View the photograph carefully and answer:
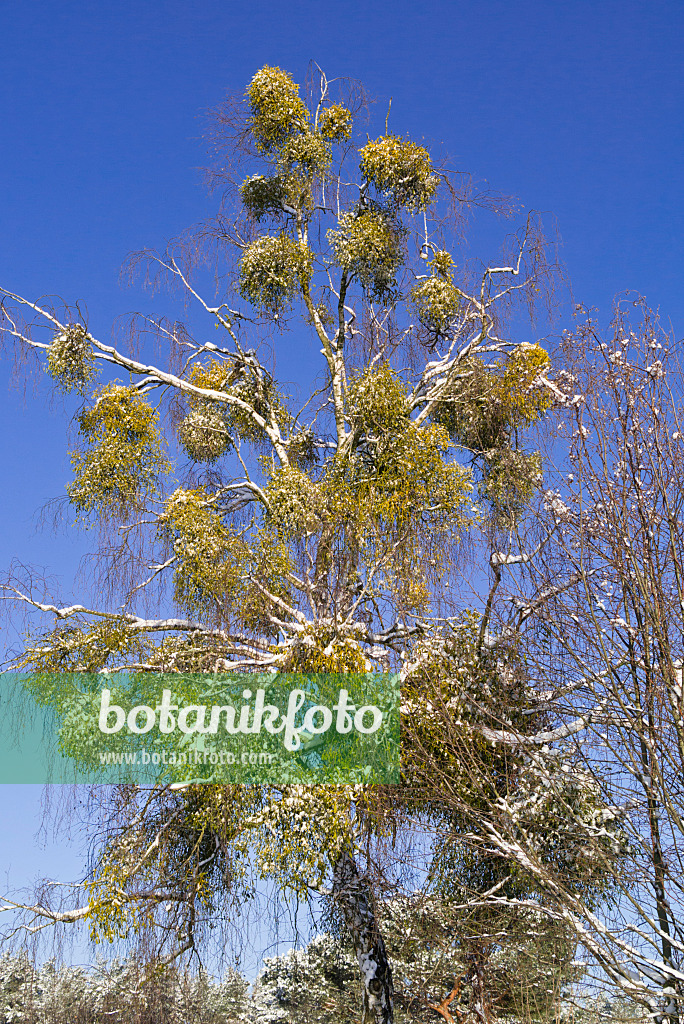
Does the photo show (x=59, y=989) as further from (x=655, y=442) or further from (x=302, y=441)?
(x=655, y=442)

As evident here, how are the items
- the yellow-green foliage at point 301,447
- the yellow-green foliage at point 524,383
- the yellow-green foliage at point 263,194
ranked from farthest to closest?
the yellow-green foliage at point 263,194 < the yellow-green foliage at point 301,447 < the yellow-green foliage at point 524,383

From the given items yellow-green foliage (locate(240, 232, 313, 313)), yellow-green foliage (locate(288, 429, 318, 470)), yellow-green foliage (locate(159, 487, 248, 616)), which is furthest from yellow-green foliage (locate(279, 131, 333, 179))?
yellow-green foliage (locate(159, 487, 248, 616))

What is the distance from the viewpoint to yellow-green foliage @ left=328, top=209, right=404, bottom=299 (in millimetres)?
10688

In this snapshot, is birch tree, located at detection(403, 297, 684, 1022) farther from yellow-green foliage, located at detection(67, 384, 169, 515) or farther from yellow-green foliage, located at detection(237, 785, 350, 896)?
yellow-green foliage, located at detection(67, 384, 169, 515)

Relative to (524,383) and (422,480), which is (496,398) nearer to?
(524,383)

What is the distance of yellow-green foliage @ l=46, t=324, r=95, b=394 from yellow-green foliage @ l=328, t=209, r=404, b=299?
3.23m

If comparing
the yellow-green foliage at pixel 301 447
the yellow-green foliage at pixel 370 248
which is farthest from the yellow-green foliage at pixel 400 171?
the yellow-green foliage at pixel 301 447

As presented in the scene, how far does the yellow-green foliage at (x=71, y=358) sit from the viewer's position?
10.3 m

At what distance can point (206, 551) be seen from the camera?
917 centimetres

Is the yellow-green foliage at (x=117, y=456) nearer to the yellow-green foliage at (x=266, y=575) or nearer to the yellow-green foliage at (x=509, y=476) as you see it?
the yellow-green foliage at (x=266, y=575)

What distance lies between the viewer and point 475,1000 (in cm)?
785

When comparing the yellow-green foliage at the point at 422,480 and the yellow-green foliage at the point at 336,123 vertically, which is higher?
the yellow-green foliage at the point at 336,123

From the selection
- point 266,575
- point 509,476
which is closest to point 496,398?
point 509,476

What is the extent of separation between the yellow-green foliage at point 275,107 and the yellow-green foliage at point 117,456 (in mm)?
3860
